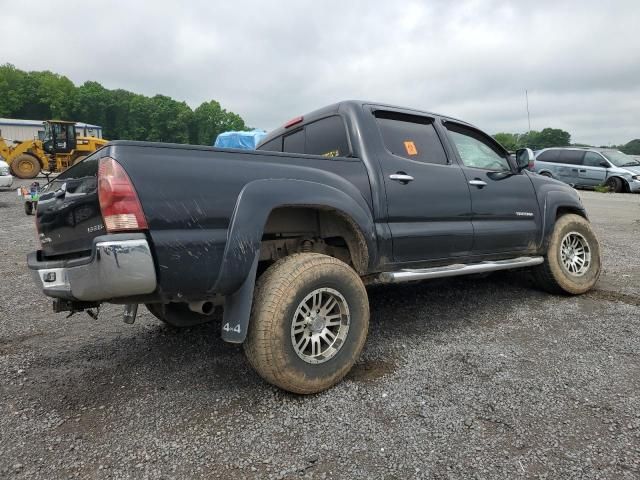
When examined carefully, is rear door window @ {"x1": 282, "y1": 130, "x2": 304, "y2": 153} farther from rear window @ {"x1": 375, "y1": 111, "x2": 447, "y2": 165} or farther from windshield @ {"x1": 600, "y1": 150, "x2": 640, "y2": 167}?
windshield @ {"x1": 600, "y1": 150, "x2": 640, "y2": 167}

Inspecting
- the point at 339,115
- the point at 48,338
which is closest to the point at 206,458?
the point at 48,338

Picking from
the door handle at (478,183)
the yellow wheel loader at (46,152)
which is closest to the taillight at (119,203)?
the door handle at (478,183)

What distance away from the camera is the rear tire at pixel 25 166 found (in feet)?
64.5

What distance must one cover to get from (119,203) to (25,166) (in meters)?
21.8

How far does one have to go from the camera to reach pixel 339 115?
11.1 ft

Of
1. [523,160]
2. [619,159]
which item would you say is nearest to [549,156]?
[619,159]

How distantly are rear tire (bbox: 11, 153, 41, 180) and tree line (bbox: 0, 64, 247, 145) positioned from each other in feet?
178

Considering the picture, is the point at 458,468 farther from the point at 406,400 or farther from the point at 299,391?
the point at 299,391

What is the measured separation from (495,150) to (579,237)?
130 centimetres

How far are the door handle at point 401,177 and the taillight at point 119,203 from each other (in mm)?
1775

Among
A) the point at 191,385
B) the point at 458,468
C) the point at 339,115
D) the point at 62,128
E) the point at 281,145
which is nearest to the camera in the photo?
the point at 458,468

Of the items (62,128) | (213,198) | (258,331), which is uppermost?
(62,128)

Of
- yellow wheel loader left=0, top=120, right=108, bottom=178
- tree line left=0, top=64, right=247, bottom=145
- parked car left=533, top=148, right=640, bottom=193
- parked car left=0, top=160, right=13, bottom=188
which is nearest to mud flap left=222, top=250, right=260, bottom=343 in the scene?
parked car left=0, top=160, right=13, bottom=188

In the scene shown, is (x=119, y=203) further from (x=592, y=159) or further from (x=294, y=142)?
(x=592, y=159)
